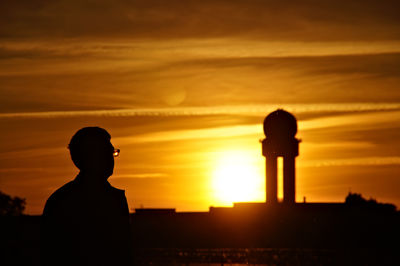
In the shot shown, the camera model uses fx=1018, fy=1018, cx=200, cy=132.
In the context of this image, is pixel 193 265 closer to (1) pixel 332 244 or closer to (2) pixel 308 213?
(2) pixel 308 213

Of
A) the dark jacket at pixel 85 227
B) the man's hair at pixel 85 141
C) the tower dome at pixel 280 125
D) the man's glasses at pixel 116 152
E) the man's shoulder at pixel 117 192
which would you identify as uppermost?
the tower dome at pixel 280 125

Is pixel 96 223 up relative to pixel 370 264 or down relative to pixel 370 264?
down

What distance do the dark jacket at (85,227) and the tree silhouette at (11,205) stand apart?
128m

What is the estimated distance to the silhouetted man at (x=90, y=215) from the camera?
6.61 meters

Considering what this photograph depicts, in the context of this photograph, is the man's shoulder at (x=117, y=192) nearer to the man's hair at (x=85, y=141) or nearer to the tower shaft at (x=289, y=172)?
the man's hair at (x=85, y=141)

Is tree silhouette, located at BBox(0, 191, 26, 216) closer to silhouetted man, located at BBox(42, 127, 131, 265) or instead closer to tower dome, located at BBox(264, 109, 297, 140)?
tower dome, located at BBox(264, 109, 297, 140)

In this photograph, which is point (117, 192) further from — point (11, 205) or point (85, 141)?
point (11, 205)

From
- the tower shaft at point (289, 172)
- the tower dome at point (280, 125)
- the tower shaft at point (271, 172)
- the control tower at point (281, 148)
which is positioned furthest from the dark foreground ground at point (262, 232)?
the tower dome at point (280, 125)

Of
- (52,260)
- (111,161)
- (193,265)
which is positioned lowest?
(52,260)

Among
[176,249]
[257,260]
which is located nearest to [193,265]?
[257,260]

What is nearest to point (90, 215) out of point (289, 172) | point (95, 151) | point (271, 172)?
point (95, 151)

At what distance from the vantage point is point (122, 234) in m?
6.63

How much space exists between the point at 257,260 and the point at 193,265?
13296 mm

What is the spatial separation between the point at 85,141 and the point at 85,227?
1.87ft
